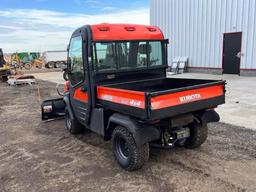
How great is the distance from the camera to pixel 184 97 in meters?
3.89

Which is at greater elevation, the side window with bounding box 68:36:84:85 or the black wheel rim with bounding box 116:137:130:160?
the side window with bounding box 68:36:84:85

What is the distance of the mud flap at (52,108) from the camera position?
23.2 ft

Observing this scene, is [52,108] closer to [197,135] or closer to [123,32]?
[123,32]

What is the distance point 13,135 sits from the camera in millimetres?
6387

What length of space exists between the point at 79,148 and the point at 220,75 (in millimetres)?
11896

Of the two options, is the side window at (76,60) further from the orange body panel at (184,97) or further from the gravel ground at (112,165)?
the orange body panel at (184,97)

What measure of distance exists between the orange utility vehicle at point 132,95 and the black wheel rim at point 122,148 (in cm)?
2

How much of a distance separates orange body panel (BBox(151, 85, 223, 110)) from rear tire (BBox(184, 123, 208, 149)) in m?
0.74

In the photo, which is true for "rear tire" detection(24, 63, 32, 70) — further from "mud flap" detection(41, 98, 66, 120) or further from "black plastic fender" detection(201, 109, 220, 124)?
"black plastic fender" detection(201, 109, 220, 124)

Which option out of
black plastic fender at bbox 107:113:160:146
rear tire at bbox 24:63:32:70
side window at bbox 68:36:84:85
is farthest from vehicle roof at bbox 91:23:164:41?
rear tire at bbox 24:63:32:70

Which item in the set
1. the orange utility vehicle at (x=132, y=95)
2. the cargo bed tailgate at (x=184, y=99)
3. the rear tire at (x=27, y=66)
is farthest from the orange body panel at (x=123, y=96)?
the rear tire at (x=27, y=66)

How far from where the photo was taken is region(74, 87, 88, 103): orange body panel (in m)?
4.96

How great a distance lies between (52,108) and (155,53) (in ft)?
10.8

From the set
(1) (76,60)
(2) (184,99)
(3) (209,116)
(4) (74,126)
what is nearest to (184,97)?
(2) (184,99)
